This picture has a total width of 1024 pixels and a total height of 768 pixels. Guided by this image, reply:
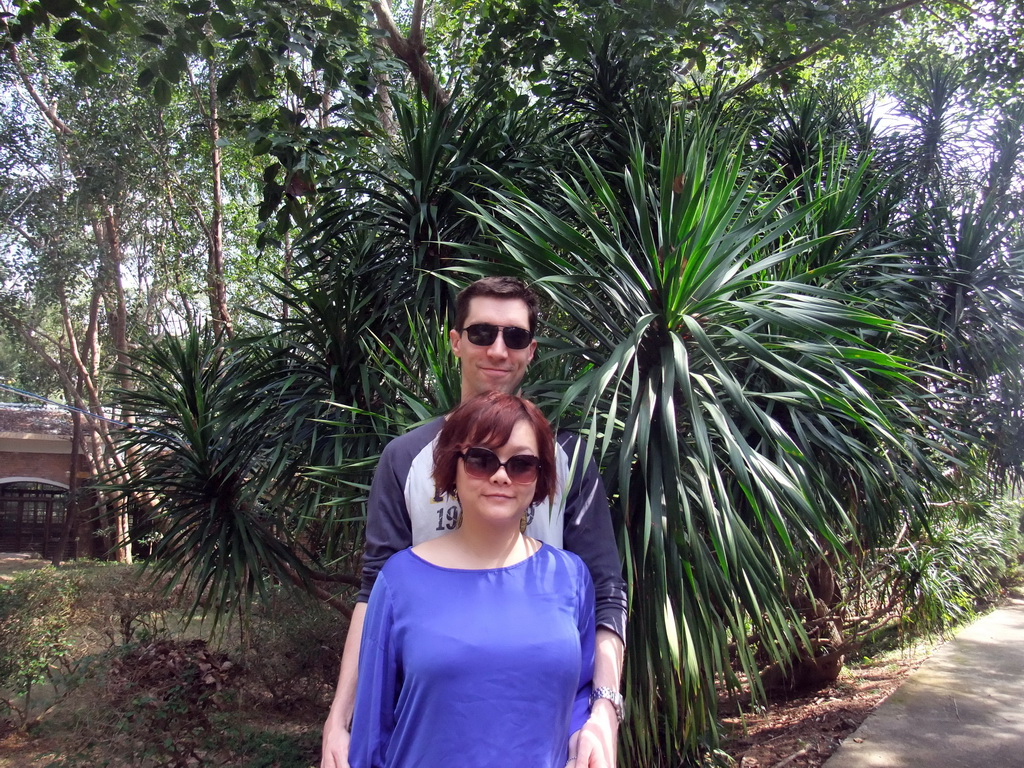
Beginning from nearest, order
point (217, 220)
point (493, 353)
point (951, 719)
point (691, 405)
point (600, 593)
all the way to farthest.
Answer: point (600, 593), point (493, 353), point (691, 405), point (951, 719), point (217, 220)

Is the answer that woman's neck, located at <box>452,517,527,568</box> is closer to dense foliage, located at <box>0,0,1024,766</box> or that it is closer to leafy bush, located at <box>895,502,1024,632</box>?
dense foliage, located at <box>0,0,1024,766</box>

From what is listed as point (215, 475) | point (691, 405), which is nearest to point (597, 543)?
point (691, 405)

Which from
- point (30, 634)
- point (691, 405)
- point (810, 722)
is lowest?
point (810, 722)

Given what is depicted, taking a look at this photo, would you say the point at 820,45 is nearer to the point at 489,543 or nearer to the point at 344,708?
the point at 489,543

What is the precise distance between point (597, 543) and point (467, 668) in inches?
17.7

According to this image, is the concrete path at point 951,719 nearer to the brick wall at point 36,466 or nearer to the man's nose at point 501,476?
the man's nose at point 501,476

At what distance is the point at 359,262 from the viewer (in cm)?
459

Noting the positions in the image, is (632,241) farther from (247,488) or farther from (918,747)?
(918,747)

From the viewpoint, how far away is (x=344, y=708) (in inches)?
62.3

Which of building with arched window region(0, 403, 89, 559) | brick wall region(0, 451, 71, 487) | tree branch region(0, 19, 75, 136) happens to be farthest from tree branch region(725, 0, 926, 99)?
brick wall region(0, 451, 71, 487)

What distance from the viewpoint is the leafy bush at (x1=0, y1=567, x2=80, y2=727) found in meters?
5.78

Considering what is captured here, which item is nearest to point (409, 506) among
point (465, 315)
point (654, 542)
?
point (465, 315)

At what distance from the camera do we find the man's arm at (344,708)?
59.9 inches

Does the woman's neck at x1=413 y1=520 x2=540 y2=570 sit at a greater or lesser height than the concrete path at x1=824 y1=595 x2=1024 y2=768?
greater
